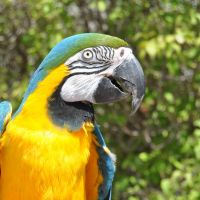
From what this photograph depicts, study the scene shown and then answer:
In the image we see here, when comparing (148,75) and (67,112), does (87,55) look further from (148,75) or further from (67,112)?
(148,75)

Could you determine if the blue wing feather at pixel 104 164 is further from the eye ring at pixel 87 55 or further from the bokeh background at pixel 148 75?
the bokeh background at pixel 148 75

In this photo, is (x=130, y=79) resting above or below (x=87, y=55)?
below

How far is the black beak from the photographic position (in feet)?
6.82

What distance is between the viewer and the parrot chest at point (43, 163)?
2090mm

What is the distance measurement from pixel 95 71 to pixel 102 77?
3 cm

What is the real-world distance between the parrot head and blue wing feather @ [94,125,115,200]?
213mm

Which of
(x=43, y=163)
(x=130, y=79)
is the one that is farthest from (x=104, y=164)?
(x=130, y=79)

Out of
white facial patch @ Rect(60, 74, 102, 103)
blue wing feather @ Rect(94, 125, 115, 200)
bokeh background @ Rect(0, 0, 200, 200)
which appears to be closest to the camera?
white facial patch @ Rect(60, 74, 102, 103)

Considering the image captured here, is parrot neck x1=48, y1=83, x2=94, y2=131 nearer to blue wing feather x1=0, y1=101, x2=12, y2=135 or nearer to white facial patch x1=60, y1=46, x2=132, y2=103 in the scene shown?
white facial patch x1=60, y1=46, x2=132, y2=103

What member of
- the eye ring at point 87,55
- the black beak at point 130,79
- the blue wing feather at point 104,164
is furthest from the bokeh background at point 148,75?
the eye ring at point 87,55

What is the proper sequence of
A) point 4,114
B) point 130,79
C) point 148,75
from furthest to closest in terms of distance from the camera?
1. point 148,75
2. point 4,114
3. point 130,79

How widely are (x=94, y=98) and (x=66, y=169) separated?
10.8 inches

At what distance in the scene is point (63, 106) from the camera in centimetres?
211

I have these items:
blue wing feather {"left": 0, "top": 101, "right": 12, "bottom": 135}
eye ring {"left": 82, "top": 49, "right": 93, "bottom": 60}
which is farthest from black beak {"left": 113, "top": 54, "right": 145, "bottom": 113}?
blue wing feather {"left": 0, "top": 101, "right": 12, "bottom": 135}
